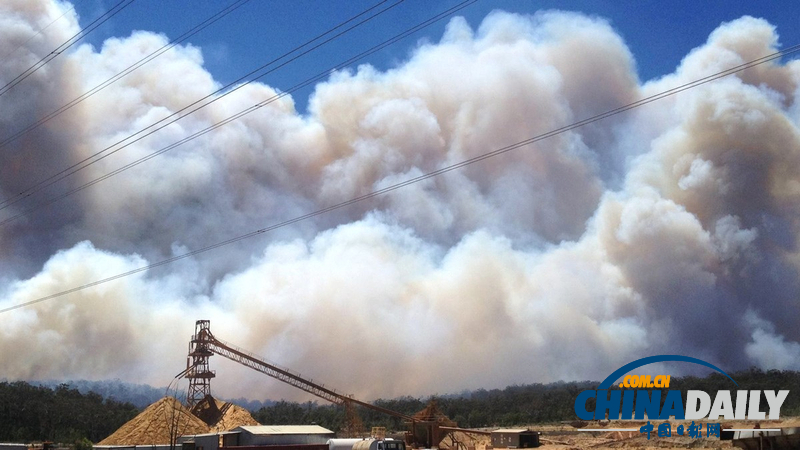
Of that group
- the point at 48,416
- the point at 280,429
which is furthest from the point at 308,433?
the point at 48,416

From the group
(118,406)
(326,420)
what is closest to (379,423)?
(326,420)

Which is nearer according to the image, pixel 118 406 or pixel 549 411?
pixel 549 411

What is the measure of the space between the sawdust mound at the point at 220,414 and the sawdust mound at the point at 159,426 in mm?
4240

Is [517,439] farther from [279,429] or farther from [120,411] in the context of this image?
[120,411]

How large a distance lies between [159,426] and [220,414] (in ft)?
34.9

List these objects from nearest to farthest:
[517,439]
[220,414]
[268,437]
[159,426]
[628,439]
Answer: [628,439]
[517,439]
[268,437]
[159,426]
[220,414]

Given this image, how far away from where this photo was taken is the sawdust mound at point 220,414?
308 feet

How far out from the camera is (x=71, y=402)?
13888 cm

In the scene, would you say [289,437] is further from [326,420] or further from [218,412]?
[326,420]

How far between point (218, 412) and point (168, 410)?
8.90m

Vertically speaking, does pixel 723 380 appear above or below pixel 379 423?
above

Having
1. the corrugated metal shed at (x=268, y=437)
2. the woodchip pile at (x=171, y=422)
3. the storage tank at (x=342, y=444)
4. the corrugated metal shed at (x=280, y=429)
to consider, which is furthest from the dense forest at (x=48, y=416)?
the storage tank at (x=342, y=444)

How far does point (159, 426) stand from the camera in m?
86.8

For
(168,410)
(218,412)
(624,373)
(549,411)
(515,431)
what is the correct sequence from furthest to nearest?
1. (549,411)
2. (218,412)
3. (168,410)
4. (515,431)
5. (624,373)
